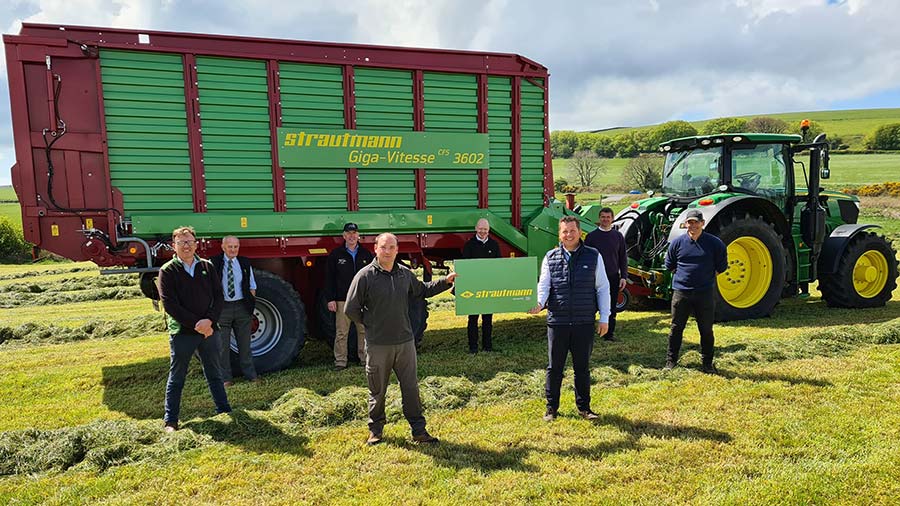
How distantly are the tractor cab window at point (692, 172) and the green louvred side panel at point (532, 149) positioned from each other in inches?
118

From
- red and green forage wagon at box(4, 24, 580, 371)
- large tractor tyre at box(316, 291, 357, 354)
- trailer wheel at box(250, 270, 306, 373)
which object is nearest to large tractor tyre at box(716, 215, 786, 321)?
red and green forage wagon at box(4, 24, 580, 371)

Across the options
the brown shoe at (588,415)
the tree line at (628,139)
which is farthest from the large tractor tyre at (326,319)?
the tree line at (628,139)

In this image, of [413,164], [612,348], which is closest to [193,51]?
[413,164]

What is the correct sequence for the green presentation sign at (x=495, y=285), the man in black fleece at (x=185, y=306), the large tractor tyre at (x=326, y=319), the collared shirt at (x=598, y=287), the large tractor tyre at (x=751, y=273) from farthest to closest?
the large tractor tyre at (x=751, y=273) < the large tractor tyre at (x=326, y=319) < the green presentation sign at (x=495, y=285) < the collared shirt at (x=598, y=287) < the man in black fleece at (x=185, y=306)

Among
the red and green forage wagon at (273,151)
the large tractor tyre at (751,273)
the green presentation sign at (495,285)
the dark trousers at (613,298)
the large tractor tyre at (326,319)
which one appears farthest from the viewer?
the large tractor tyre at (751,273)

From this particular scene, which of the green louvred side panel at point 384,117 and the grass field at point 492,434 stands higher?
the green louvred side panel at point 384,117

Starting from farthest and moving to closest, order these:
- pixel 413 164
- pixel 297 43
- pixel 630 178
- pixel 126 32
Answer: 1. pixel 630 178
2. pixel 413 164
3. pixel 297 43
4. pixel 126 32

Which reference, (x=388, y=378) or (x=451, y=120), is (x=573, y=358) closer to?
(x=388, y=378)

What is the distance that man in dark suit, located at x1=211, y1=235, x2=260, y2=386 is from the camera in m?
5.62

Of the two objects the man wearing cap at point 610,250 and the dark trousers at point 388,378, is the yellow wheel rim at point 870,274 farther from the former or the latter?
the dark trousers at point 388,378

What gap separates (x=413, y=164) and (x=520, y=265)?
1.72 meters

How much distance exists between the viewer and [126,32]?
5.49 meters

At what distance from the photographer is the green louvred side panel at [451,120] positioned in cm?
661

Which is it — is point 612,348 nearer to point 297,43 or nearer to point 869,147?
point 297,43
